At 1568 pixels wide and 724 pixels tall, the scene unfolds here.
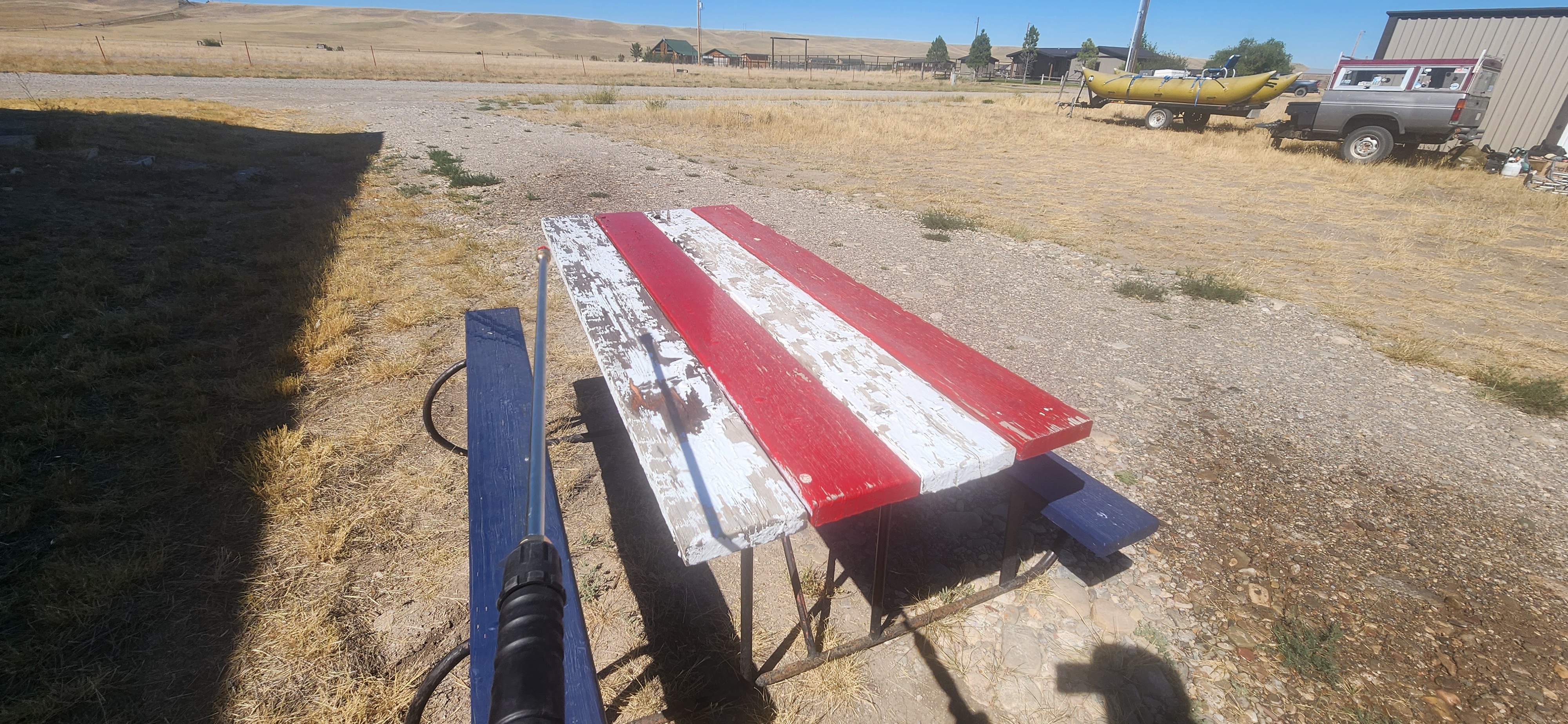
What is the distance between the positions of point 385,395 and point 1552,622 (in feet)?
16.5

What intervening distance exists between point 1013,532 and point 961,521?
1.82 ft

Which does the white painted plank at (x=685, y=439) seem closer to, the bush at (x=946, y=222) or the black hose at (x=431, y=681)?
the black hose at (x=431, y=681)

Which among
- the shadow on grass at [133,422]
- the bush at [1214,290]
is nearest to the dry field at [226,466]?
the shadow on grass at [133,422]

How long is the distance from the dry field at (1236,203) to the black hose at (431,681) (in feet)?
18.3

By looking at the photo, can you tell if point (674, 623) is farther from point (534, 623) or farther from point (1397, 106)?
point (1397, 106)

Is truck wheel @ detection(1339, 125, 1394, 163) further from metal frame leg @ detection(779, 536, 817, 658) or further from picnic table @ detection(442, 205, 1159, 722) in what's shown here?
metal frame leg @ detection(779, 536, 817, 658)

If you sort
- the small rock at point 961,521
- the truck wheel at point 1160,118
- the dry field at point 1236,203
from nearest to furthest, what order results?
the small rock at point 961,521, the dry field at point 1236,203, the truck wheel at point 1160,118

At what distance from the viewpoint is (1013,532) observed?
2.12m

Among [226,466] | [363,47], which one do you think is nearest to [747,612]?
[226,466]

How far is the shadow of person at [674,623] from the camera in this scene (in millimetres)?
1876

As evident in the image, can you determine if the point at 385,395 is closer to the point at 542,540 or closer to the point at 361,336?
the point at 361,336

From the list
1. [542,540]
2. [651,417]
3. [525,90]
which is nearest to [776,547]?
[651,417]

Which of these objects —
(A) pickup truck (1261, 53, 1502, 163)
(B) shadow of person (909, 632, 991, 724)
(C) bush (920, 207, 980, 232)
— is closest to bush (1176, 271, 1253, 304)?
(C) bush (920, 207, 980, 232)

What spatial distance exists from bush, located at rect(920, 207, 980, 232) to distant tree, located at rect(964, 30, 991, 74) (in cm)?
6251
